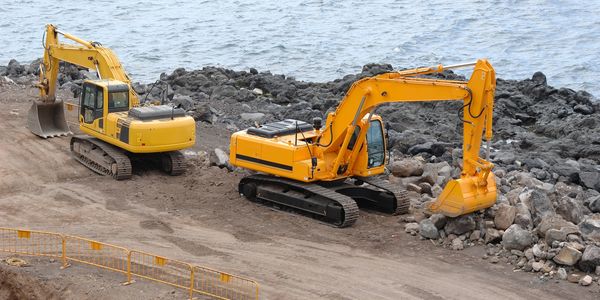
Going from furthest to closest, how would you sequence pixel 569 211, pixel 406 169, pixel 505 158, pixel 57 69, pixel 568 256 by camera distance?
pixel 505 158
pixel 57 69
pixel 406 169
pixel 569 211
pixel 568 256

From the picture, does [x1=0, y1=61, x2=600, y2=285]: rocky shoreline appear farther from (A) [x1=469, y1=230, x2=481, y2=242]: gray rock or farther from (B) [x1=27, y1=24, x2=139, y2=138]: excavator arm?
(B) [x1=27, y1=24, x2=139, y2=138]: excavator arm

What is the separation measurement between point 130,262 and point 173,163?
666cm

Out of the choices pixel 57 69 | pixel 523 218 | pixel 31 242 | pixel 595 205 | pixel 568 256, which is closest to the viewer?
pixel 568 256

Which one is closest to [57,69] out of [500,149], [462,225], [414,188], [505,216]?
[414,188]

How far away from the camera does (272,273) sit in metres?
16.6

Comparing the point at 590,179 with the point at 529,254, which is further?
the point at 590,179

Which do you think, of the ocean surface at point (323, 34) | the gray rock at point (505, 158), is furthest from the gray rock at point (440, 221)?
the ocean surface at point (323, 34)

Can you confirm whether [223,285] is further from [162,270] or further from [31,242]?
[31,242]

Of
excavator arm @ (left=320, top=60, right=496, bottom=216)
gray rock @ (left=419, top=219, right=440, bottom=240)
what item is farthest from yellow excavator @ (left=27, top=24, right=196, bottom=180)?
gray rock @ (left=419, top=219, right=440, bottom=240)

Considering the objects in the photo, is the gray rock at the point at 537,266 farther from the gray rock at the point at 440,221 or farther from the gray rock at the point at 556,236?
the gray rock at the point at 440,221

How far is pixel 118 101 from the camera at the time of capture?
76.5 feet

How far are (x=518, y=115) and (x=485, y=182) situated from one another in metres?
17.0

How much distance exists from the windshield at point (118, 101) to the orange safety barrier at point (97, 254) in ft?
19.8

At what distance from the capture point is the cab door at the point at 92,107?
2323cm
